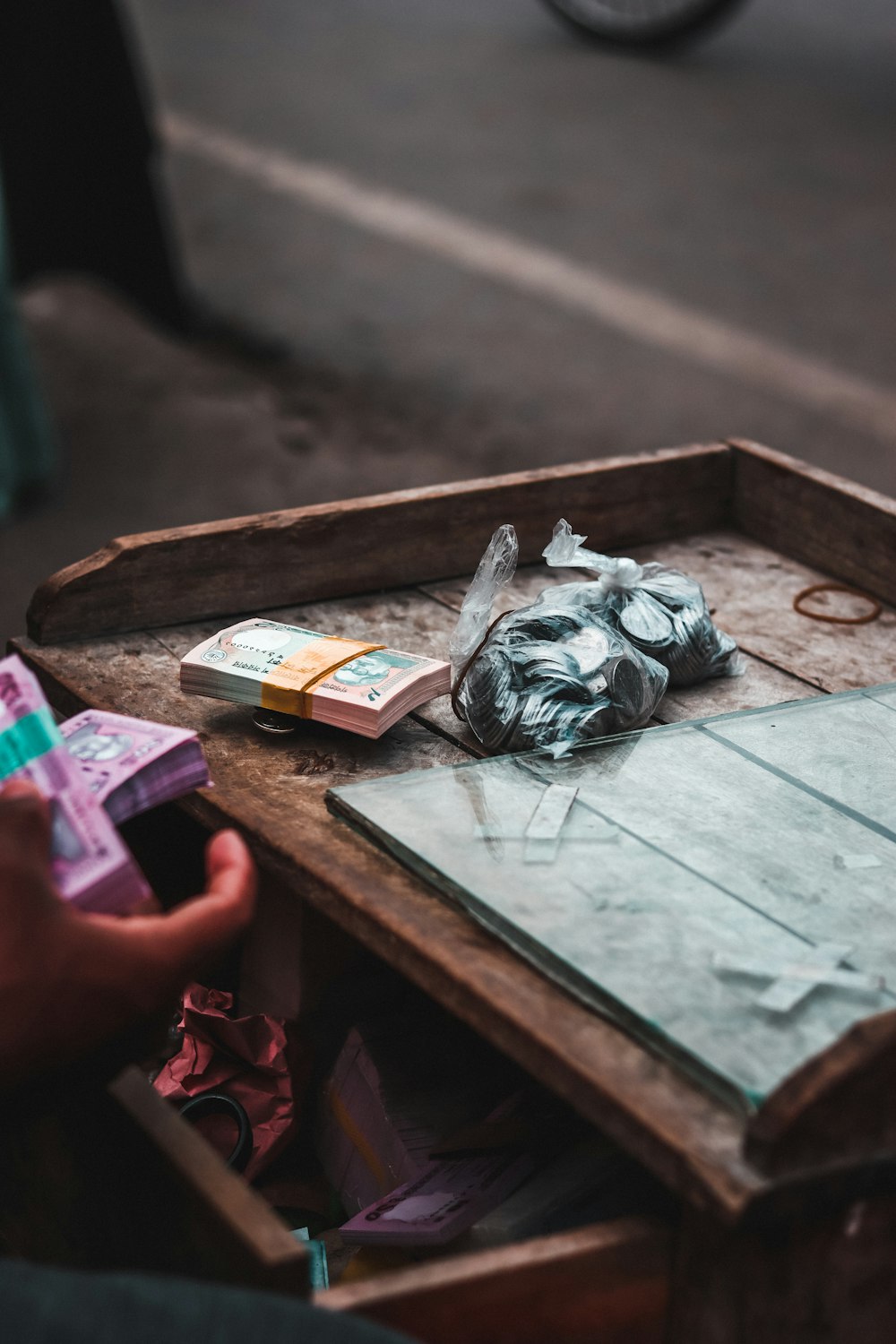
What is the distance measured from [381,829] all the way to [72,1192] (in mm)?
378

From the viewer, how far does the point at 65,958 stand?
98 centimetres

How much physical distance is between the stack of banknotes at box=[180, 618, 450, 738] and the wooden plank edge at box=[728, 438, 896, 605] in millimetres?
697

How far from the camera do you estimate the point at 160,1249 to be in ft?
3.57

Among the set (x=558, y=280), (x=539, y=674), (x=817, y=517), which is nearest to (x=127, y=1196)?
(x=539, y=674)

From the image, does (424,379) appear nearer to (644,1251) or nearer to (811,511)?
(811,511)

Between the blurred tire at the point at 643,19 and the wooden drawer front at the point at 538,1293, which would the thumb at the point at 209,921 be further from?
the blurred tire at the point at 643,19

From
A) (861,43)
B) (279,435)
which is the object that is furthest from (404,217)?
(861,43)

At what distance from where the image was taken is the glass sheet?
3.55ft

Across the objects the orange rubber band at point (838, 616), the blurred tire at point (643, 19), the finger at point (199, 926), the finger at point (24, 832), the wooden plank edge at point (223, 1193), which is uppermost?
the blurred tire at point (643, 19)

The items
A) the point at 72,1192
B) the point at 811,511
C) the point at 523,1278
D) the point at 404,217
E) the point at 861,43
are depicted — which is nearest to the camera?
the point at 523,1278

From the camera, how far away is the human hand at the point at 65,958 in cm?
97

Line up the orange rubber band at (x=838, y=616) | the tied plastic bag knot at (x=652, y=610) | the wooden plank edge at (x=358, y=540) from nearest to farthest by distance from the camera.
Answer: the tied plastic bag knot at (x=652, y=610), the wooden plank edge at (x=358, y=540), the orange rubber band at (x=838, y=616)

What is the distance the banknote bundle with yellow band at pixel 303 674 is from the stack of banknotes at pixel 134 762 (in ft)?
0.76

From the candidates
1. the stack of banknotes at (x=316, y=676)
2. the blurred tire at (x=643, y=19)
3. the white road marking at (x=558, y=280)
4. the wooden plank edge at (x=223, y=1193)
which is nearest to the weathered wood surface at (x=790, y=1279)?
the wooden plank edge at (x=223, y=1193)
